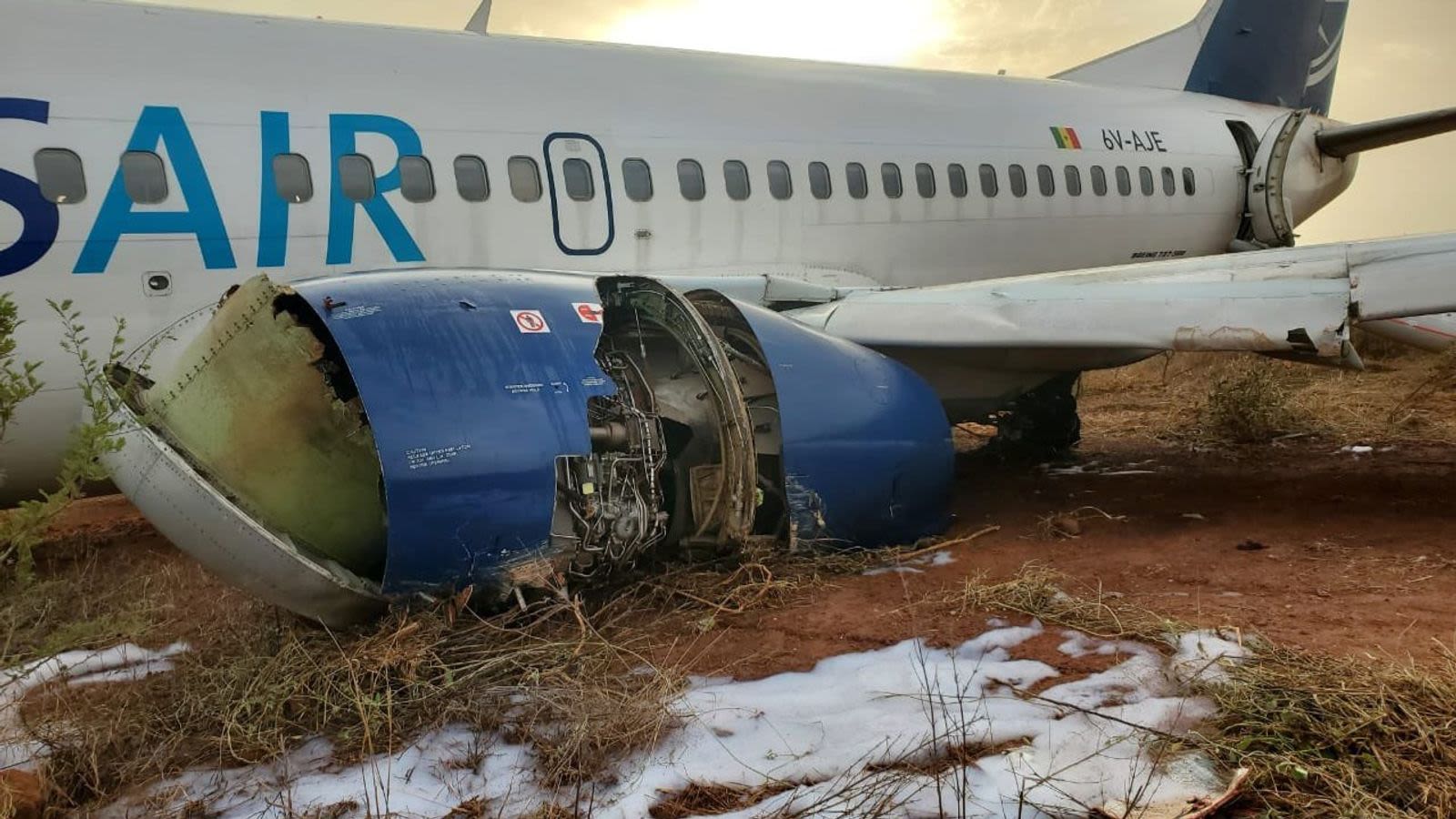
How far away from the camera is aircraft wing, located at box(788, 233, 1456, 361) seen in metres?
6.11

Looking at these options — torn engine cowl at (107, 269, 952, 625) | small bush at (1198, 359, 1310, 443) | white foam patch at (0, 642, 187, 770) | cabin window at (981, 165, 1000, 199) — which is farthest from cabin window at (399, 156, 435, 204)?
small bush at (1198, 359, 1310, 443)

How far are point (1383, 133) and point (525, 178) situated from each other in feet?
35.4

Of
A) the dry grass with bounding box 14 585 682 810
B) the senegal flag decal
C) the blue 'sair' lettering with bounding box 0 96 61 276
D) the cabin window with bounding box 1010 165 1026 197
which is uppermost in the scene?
the senegal flag decal

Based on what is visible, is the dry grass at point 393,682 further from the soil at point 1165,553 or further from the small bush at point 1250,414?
the small bush at point 1250,414

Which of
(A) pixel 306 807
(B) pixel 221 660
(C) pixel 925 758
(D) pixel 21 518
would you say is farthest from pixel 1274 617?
(D) pixel 21 518

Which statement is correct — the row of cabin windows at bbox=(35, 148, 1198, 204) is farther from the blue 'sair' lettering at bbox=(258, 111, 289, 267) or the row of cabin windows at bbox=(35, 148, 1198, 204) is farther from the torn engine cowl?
the torn engine cowl

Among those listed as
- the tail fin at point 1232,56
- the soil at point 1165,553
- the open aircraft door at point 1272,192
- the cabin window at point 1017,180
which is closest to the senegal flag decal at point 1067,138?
the cabin window at point 1017,180

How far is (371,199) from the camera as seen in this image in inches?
284

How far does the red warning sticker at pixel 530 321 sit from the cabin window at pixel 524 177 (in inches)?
122

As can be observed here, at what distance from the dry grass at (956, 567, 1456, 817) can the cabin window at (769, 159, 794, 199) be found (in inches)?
230

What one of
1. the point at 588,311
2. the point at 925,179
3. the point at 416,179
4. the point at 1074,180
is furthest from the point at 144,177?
the point at 1074,180

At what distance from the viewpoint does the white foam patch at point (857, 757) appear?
3088 mm

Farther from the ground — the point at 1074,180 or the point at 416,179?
the point at 1074,180

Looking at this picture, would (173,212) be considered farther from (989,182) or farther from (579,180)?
(989,182)
